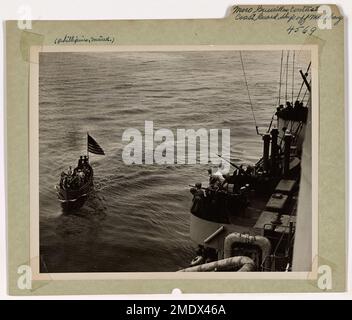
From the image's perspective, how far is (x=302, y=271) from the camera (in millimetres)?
1034

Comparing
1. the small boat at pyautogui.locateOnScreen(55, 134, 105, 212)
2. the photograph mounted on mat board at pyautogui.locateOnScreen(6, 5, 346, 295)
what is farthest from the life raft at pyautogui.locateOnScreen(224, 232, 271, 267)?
the small boat at pyautogui.locateOnScreen(55, 134, 105, 212)

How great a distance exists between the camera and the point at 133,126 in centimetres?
103

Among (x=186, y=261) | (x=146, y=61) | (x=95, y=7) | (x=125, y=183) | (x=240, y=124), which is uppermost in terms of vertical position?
(x=95, y=7)

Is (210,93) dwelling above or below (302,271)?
above

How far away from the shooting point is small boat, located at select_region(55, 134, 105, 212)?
1027 mm

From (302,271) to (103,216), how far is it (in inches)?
16.0

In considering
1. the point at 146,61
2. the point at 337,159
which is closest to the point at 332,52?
the point at 337,159

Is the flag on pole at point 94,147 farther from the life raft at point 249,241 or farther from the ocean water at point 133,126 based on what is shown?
the life raft at point 249,241

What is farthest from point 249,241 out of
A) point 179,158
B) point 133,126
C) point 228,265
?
point 133,126

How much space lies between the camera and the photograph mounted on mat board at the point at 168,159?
40.5 inches

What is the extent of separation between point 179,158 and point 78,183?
20 cm

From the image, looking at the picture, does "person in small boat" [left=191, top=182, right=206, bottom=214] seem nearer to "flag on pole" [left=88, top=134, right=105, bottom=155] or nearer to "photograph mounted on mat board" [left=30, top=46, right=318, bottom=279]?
"photograph mounted on mat board" [left=30, top=46, right=318, bottom=279]

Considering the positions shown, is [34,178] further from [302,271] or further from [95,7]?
[302,271]

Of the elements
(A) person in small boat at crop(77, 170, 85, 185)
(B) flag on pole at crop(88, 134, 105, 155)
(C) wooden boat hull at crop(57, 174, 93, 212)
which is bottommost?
(C) wooden boat hull at crop(57, 174, 93, 212)
